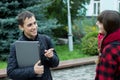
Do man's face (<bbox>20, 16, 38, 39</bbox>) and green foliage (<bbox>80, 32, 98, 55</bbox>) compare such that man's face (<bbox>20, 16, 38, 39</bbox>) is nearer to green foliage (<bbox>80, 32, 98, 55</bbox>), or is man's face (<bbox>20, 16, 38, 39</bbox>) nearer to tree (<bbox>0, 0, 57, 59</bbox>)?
tree (<bbox>0, 0, 57, 59</bbox>)

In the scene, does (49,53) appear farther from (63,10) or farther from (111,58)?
(63,10)

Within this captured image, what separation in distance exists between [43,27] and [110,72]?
23.2 feet

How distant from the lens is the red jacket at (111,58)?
9.45ft

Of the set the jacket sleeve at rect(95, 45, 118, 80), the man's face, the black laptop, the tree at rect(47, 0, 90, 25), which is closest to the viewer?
the jacket sleeve at rect(95, 45, 118, 80)

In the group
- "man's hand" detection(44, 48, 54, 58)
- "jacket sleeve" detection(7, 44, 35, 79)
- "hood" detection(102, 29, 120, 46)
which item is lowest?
"jacket sleeve" detection(7, 44, 35, 79)

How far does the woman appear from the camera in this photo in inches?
113

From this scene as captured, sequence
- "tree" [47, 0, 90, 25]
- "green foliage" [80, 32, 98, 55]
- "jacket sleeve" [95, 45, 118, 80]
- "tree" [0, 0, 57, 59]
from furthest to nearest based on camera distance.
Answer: "tree" [47, 0, 90, 25] → "green foliage" [80, 32, 98, 55] → "tree" [0, 0, 57, 59] → "jacket sleeve" [95, 45, 118, 80]

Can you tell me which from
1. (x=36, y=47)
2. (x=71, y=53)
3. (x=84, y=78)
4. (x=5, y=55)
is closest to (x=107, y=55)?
(x=36, y=47)

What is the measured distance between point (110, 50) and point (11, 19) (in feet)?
22.9

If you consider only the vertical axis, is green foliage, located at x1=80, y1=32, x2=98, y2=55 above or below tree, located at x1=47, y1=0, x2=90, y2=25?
below

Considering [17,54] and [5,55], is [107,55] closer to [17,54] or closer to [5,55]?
[17,54]

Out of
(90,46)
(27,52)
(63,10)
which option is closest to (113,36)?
(27,52)

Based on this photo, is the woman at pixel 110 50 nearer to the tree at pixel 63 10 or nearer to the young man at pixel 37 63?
the young man at pixel 37 63

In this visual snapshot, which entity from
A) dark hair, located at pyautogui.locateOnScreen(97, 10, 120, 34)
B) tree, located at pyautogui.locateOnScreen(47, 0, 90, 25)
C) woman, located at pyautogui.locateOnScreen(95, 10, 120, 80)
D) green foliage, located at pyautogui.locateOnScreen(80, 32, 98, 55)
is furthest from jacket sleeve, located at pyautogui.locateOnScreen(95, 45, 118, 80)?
tree, located at pyautogui.locateOnScreen(47, 0, 90, 25)
